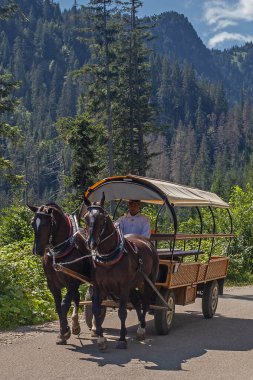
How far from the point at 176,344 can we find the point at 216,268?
4274 mm

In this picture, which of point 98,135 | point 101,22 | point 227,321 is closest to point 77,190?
point 98,135

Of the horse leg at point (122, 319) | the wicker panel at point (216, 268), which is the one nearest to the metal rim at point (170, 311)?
the horse leg at point (122, 319)

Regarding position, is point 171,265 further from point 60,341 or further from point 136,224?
point 60,341

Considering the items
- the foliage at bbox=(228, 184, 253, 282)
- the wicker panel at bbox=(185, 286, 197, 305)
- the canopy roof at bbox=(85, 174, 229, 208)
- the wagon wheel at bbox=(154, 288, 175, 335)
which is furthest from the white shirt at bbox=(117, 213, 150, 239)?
the foliage at bbox=(228, 184, 253, 282)

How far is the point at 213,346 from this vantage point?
31.1 ft

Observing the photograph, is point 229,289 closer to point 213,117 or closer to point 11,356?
point 11,356

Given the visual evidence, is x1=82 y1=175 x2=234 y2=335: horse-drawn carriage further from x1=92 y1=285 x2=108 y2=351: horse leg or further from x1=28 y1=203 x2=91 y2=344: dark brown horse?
x1=92 y1=285 x2=108 y2=351: horse leg

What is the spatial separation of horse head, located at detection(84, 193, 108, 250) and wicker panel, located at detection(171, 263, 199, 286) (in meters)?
2.56

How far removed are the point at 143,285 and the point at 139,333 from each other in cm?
86

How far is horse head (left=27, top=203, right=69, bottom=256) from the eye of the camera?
8703mm

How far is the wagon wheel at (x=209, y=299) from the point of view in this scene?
1272cm

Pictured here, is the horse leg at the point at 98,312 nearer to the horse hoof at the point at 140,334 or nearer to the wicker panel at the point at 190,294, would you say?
the horse hoof at the point at 140,334

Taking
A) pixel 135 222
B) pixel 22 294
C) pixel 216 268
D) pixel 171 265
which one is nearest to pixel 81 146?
pixel 216 268

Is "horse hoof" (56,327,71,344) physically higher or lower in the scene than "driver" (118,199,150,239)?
lower
